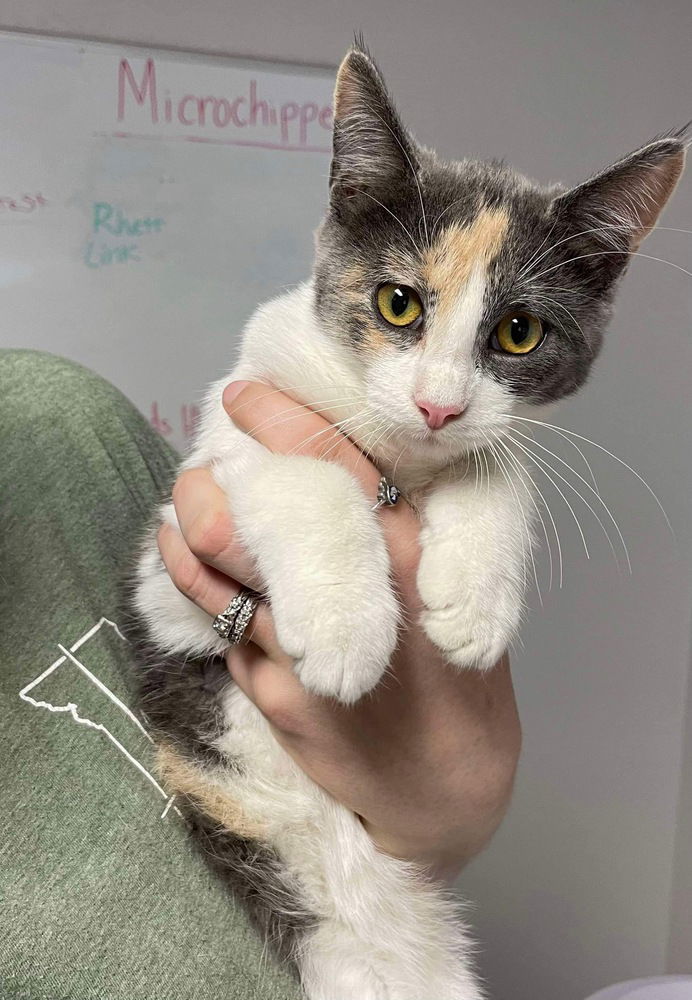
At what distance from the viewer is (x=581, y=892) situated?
95.8 inches

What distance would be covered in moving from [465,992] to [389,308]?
2.88 ft

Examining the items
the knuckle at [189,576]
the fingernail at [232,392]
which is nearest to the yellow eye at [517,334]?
the fingernail at [232,392]

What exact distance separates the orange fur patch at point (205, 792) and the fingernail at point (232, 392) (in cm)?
47

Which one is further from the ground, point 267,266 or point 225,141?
point 225,141

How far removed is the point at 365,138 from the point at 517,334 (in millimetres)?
306

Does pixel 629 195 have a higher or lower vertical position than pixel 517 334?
higher

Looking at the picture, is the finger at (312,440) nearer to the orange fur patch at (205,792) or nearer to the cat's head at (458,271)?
the cat's head at (458,271)

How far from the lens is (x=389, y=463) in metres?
0.96

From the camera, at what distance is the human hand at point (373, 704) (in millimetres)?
865

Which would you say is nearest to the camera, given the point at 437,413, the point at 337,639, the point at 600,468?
the point at 337,639

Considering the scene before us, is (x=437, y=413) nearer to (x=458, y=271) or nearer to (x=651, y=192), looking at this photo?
(x=458, y=271)

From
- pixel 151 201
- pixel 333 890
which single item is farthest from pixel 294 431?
pixel 151 201

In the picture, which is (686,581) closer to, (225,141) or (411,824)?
(411,824)

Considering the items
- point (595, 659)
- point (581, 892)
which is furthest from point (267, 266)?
point (581, 892)
